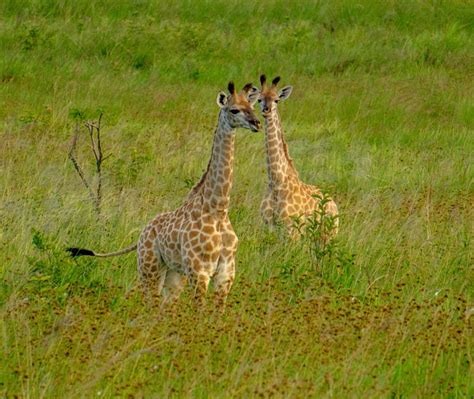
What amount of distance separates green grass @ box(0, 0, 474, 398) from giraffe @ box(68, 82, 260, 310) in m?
0.23

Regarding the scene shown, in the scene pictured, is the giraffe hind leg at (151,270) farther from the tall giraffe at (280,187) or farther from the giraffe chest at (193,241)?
the tall giraffe at (280,187)

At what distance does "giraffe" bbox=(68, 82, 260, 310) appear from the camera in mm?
7453

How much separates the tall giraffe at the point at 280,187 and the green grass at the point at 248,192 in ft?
0.70

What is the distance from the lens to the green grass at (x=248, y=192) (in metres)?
6.22

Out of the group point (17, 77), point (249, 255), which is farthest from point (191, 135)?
point (249, 255)

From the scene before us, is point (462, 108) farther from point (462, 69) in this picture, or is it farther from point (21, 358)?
point (21, 358)

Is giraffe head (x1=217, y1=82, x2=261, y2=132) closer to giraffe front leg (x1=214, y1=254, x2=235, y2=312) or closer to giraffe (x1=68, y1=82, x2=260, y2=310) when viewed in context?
giraffe (x1=68, y1=82, x2=260, y2=310)

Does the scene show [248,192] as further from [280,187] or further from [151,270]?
[151,270]

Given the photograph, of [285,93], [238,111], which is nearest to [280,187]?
[285,93]

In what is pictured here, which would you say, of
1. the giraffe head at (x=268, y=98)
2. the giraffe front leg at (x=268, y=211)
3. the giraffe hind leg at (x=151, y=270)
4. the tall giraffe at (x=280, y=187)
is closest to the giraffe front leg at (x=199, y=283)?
the giraffe hind leg at (x=151, y=270)

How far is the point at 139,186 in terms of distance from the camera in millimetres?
11719

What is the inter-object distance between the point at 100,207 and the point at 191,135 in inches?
182

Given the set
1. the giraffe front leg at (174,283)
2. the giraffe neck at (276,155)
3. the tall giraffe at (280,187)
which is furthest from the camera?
the giraffe neck at (276,155)

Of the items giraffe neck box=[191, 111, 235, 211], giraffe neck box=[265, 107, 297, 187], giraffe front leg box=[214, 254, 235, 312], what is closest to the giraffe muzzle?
giraffe neck box=[191, 111, 235, 211]
